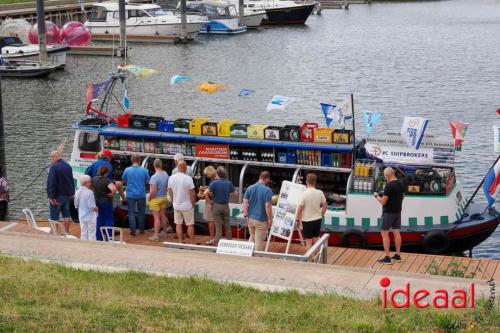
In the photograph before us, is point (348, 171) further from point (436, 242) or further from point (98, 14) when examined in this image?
point (98, 14)

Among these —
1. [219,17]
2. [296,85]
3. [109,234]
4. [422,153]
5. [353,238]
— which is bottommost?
[353,238]

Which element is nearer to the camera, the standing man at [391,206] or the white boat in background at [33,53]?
the standing man at [391,206]

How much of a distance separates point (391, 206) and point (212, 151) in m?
5.47

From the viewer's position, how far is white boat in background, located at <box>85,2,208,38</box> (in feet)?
228

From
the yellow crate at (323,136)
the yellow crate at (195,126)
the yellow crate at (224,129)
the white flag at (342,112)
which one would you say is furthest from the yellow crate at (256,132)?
the white flag at (342,112)

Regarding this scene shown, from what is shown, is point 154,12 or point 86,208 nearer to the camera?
point 86,208

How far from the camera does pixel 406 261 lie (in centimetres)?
1706

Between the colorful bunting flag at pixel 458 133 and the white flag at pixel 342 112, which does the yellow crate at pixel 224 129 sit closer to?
the white flag at pixel 342 112

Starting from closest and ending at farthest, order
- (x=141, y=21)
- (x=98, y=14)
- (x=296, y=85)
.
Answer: (x=296, y=85)
(x=141, y=21)
(x=98, y=14)

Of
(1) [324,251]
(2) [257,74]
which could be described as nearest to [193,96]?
(2) [257,74]

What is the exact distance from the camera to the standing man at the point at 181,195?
58.4 ft

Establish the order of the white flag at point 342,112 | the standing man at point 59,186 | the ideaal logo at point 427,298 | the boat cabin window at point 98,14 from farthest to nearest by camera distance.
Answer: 1. the boat cabin window at point 98,14
2. the white flag at point 342,112
3. the standing man at point 59,186
4. the ideaal logo at point 427,298

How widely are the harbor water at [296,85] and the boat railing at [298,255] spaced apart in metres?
7.44

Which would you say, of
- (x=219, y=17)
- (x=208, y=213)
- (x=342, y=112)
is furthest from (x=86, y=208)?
(x=219, y=17)
